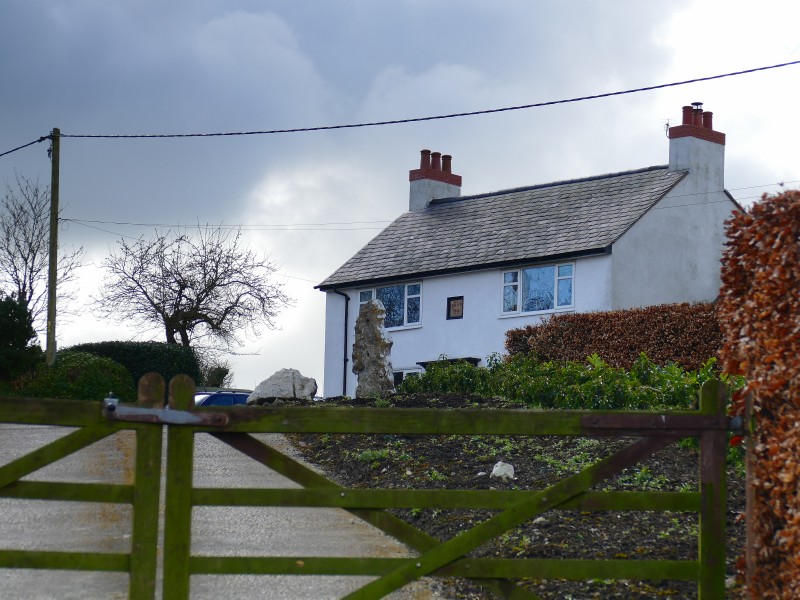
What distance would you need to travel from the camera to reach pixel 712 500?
6.03 meters

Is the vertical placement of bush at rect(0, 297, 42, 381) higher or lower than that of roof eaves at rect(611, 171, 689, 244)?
lower

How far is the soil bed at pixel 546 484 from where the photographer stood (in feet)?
27.6

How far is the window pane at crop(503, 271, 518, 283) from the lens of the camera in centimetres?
3431


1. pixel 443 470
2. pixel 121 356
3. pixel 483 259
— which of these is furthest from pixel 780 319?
pixel 121 356

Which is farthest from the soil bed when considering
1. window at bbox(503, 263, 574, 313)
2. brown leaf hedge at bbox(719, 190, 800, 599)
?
window at bbox(503, 263, 574, 313)

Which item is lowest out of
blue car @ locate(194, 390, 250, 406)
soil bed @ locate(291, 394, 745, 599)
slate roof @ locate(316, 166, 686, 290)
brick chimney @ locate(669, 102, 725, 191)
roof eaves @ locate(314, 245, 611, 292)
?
soil bed @ locate(291, 394, 745, 599)

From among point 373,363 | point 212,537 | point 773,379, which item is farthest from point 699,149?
point 773,379

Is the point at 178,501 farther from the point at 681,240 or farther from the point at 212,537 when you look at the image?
the point at 681,240

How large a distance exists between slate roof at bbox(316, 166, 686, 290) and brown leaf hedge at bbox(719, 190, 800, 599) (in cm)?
2528

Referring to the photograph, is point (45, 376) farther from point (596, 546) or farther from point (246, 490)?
point (246, 490)

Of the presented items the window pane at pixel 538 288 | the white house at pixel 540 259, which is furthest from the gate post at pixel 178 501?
the window pane at pixel 538 288

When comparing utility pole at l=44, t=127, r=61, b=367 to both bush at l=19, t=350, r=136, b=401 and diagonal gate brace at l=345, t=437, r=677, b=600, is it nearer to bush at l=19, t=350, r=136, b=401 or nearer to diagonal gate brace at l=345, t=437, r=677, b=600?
bush at l=19, t=350, r=136, b=401

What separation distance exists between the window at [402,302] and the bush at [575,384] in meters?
13.1

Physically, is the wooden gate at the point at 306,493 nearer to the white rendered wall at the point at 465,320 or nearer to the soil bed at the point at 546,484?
the soil bed at the point at 546,484
